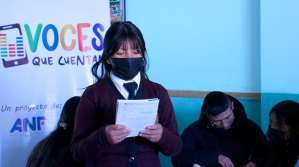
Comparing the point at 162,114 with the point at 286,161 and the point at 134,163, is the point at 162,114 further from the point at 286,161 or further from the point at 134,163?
the point at 286,161

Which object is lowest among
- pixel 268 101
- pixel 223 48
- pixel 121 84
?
pixel 268 101

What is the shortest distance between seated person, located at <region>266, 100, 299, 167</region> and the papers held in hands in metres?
1.11

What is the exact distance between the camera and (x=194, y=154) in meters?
2.04

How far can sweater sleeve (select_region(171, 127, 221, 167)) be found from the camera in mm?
1975

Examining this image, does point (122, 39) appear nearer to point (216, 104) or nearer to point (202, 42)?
point (216, 104)

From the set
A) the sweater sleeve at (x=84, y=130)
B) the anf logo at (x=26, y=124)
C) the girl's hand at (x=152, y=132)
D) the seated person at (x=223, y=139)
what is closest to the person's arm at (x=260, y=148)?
the seated person at (x=223, y=139)

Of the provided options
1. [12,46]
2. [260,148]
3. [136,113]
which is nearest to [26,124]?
[12,46]

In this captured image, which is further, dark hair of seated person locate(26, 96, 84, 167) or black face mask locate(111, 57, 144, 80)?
dark hair of seated person locate(26, 96, 84, 167)

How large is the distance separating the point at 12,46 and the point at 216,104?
5.52 feet

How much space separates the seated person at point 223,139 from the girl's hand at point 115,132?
44.4 inches

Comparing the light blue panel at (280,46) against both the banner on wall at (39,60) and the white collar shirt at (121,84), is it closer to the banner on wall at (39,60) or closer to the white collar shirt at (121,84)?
the banner on wall at (39,60)

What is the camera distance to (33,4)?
2.34m

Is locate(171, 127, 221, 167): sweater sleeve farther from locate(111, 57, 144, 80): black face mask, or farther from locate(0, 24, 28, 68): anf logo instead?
locate(0, 24, 28, 68): anf logo

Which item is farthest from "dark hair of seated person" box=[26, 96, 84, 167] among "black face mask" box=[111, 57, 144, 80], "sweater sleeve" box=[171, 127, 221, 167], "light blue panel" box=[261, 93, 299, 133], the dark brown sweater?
"light blue panel" box=[261, 93, 299, 133]
